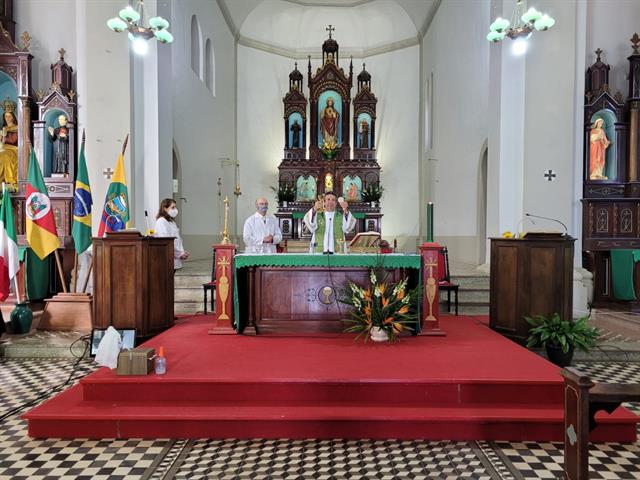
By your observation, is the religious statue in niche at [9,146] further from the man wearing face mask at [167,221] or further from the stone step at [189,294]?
the stone step at [189,294]

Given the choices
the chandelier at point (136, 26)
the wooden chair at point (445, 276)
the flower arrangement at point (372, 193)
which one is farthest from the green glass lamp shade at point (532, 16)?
the flower arrangement at point (372, 193)

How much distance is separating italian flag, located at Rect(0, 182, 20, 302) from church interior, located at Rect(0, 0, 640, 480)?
27mm

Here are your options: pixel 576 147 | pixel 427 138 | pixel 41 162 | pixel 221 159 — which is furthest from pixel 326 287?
pixel 427 138

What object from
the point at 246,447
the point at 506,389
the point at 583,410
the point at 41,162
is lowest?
the point at 246,447

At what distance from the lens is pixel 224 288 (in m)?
5.50

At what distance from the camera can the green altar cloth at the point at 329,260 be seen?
527 cm

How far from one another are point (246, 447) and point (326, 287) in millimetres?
2432

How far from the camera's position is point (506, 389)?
375 centimetres

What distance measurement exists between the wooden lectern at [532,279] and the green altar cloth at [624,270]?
12.5 ft

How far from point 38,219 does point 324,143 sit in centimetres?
892

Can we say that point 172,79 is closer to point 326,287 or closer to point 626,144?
point 326,287

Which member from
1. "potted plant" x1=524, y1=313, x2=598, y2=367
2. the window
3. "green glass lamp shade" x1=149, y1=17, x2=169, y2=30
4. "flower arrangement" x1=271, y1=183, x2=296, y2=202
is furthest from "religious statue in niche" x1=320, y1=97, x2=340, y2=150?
"potted plant" x1=524, y1=313, x2=598, y2=367

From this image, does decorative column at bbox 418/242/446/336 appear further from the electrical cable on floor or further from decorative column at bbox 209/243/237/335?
the electrical cable on floor

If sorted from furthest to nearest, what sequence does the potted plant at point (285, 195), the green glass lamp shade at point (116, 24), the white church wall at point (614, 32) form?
the potted plant at point (285, 195) < the white church wall at point (614, 32) < the green glass lamp shade at point (116, 24)
